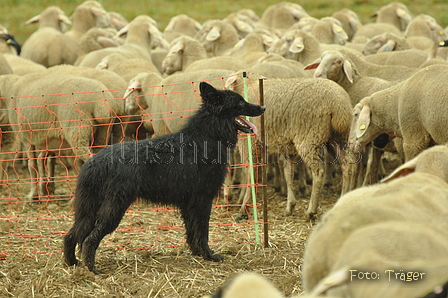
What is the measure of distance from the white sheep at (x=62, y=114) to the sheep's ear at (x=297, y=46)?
3521mm

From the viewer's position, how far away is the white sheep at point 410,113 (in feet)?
18.6

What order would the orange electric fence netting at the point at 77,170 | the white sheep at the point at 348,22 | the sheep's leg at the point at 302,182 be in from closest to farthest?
1. the orange electric fence netting at the point at 77,170
2. the sheep's leg at the point at 302,182
3. the white sheep at the point at 348,22

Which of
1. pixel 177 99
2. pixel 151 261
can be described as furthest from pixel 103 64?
pixel 151 261

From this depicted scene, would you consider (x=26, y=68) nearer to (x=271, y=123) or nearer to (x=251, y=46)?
(x=251, y=46)

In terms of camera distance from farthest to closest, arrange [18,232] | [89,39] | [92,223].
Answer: [89,39] < [18,232] < [92,223]

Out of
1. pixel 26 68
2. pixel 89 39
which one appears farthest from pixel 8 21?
pixel 26 68

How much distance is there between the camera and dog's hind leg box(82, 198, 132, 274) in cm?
464

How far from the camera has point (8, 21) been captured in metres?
19.5

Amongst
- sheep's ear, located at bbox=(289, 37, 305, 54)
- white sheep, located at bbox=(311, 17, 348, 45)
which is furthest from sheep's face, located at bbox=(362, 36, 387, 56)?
white sheep, located at bbox=(311, 17, 348, 45)

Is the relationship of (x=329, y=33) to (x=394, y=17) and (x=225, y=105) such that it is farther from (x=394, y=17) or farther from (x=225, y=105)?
(x=225, y=105)

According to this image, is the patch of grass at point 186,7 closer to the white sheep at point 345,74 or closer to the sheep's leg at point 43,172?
the sheep's leg at point 43,172

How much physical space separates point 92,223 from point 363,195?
231 cm

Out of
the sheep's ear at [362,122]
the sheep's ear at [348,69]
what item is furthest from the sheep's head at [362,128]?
the sheep's ear at [348,69]

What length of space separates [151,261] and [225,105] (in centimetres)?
150
